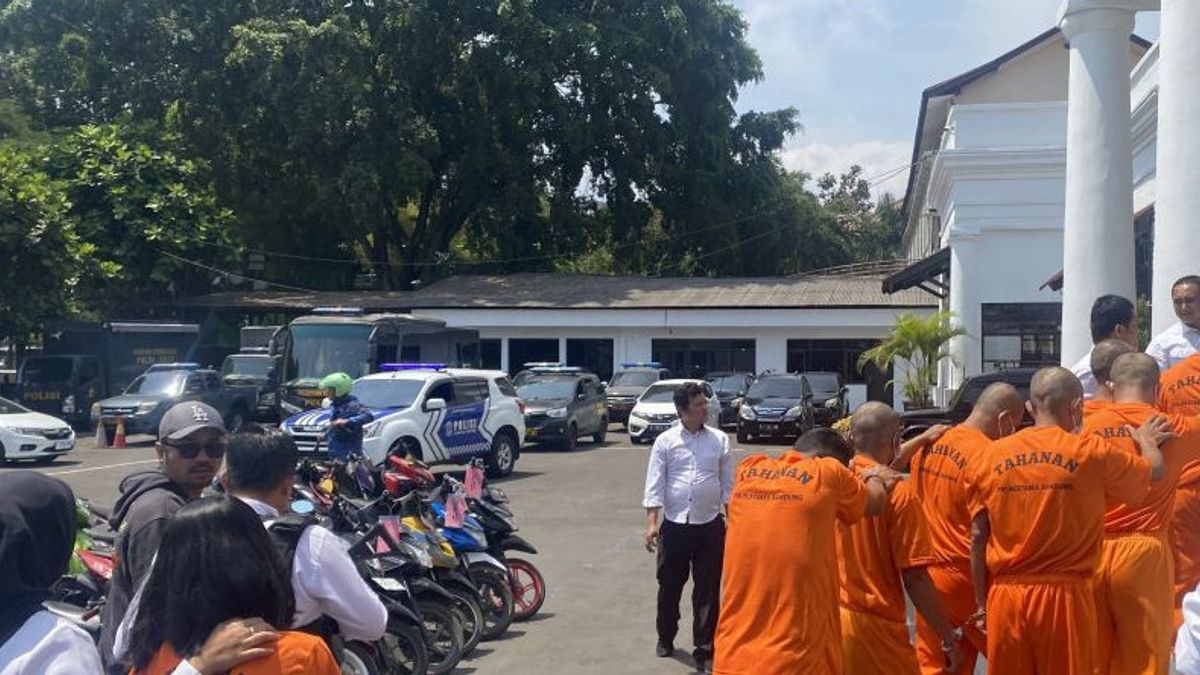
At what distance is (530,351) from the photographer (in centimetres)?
4372

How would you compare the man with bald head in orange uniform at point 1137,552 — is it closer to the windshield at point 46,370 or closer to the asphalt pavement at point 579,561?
the asphalt pavement at point 579,561

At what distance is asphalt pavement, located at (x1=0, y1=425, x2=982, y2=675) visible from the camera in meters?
8.95

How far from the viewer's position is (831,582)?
523 cm

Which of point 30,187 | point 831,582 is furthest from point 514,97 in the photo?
point 831,582

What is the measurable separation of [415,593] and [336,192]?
3577 centimetres

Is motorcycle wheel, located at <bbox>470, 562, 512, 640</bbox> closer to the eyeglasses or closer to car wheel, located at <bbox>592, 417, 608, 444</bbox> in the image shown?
the eyeglasses

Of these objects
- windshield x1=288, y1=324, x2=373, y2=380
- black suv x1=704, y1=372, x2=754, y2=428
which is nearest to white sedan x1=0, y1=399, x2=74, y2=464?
windshield x1=288, y1=324, x2=373, y2=380

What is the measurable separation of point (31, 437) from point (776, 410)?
49.1ft

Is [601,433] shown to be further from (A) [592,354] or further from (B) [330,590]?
(B) [330,590]

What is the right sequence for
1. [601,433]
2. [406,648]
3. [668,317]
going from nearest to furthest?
[406,648]
[601,433]
[668,317]

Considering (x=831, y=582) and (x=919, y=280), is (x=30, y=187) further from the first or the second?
(x=831, y=582)

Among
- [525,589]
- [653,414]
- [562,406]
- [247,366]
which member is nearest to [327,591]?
[525,589]

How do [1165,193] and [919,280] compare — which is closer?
[1165,193]

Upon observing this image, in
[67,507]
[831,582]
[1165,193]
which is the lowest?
[831,582]
